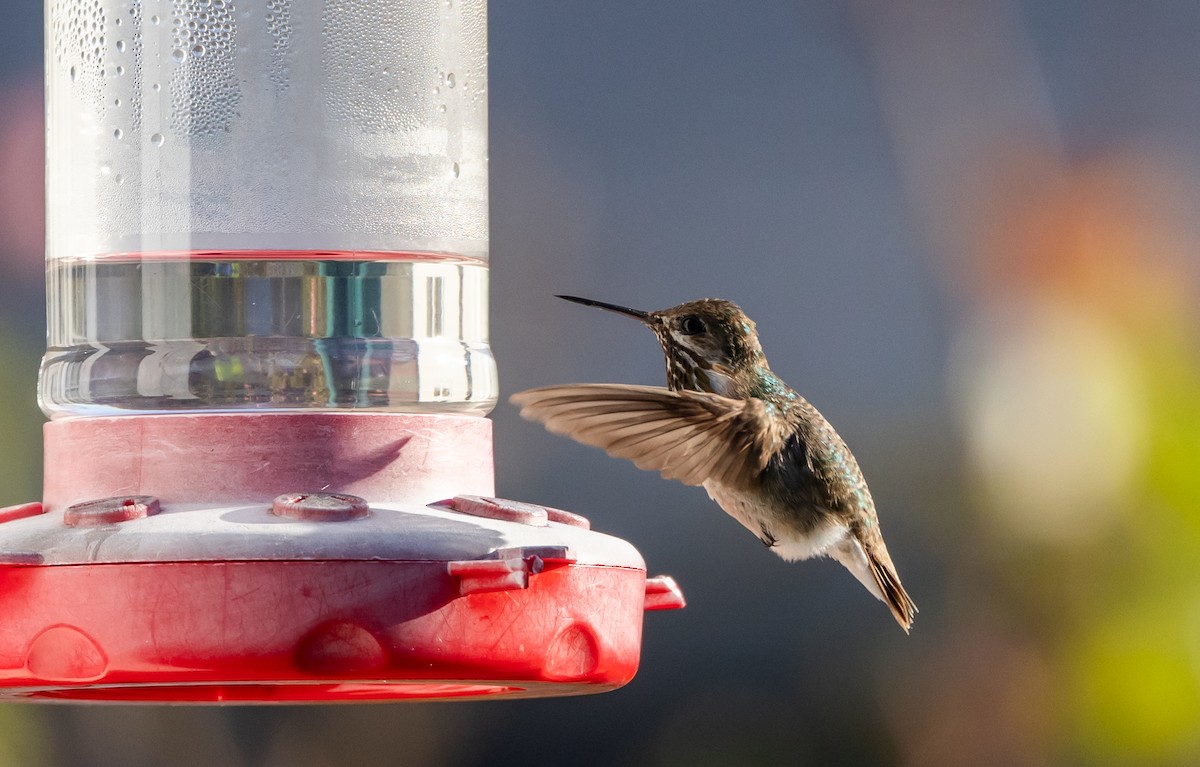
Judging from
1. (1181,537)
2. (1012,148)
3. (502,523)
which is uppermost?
(1012,148)

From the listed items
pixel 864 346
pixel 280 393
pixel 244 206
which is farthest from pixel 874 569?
pixel 864 346

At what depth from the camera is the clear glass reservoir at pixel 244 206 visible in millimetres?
2807

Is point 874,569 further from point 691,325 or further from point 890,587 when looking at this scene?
point 691,325

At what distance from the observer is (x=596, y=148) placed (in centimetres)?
711

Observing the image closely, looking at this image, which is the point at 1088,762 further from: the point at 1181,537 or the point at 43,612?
the point at 43,612

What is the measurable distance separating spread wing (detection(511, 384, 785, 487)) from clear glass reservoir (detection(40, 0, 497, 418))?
250mm

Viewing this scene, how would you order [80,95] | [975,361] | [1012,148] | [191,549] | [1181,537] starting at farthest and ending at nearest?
[1012,148]
[975,361]
[1181,537]
[80,95]
[191,549]

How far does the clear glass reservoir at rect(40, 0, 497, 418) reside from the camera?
281 cm

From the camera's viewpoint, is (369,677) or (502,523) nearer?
(369,677)

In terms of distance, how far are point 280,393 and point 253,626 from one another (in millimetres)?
676

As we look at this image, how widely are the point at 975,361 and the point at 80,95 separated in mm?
4172

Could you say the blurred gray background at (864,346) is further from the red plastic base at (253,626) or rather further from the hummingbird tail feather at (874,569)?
the red plastic base at (253,626)

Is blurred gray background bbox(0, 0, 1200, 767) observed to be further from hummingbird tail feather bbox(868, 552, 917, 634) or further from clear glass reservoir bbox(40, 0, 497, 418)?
clear glass reservoir bbox(40, 0, 497, 418)

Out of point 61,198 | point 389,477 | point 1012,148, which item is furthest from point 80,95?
point 1012,148
